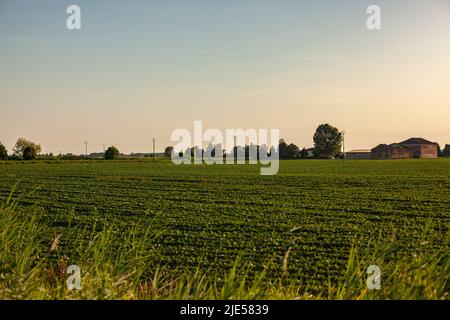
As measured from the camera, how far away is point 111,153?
128750 mm

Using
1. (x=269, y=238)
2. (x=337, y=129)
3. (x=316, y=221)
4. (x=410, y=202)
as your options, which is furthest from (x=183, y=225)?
(x=337, y=129)

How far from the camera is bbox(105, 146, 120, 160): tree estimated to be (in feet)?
422

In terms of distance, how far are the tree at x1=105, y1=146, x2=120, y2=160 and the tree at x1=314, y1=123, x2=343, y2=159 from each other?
71984 millimetres

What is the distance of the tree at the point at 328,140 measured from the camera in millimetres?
165000

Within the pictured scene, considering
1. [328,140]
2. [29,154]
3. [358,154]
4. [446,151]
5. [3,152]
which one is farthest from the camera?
[446,151]

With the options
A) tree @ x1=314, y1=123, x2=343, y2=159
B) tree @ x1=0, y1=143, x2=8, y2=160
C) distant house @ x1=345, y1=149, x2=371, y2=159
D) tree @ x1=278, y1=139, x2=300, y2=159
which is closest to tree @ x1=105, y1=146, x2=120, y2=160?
tree @ x1=0, y1=143, x2=8, y2=160

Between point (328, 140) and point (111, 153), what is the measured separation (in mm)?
80220

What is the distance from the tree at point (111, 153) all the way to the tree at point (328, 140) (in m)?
72.0

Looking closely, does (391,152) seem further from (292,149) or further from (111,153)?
(111,153)

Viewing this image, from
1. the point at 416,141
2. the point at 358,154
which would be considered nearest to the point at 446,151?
the point at 416,141

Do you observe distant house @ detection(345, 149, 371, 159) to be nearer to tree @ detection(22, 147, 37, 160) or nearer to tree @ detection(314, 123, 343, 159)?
tree @ detection(314, 123, 343, 159)

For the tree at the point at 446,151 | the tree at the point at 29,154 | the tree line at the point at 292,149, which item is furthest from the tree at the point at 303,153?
the tree at the point at 29,154

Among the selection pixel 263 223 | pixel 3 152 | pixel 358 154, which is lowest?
pixel 263 223
